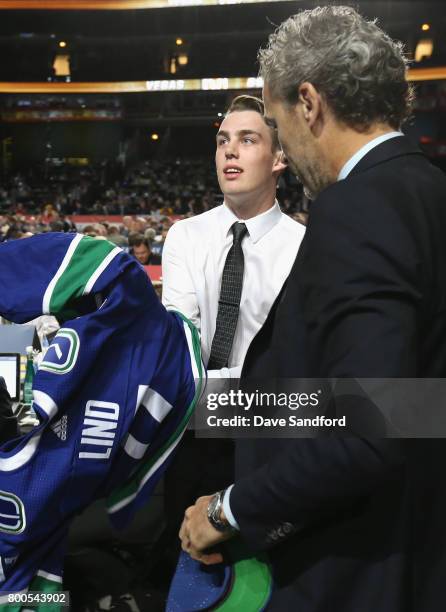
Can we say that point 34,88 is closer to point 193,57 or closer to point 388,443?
point 193,57

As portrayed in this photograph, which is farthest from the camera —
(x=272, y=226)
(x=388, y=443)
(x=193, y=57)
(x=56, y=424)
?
(x=193, y=57)

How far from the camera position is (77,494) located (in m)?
1.15

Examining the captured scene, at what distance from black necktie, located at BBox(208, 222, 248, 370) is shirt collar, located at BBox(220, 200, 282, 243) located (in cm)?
2

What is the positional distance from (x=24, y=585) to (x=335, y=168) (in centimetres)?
96

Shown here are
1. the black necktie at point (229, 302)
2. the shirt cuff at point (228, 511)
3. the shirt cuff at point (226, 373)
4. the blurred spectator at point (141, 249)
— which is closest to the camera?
the shirt cuff at point (228, 511)

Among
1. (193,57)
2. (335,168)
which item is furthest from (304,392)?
(193,57)

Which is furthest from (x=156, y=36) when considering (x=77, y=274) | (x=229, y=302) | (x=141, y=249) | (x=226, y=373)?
(x=77, y=274)

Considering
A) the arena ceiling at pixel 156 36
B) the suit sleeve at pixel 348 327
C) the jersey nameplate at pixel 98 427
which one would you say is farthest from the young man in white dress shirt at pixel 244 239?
the arena ceiling at pixel 156 36

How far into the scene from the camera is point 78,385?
3.58ft

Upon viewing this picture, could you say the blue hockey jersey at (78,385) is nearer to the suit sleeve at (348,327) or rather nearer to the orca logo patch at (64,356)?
the orca logo patch at (64,356)

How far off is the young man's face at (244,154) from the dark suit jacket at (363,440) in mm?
1018

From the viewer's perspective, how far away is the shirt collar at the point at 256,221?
182cm

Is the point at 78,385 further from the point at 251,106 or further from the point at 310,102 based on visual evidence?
the point at 251,106

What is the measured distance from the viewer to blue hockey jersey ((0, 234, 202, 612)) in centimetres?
108
